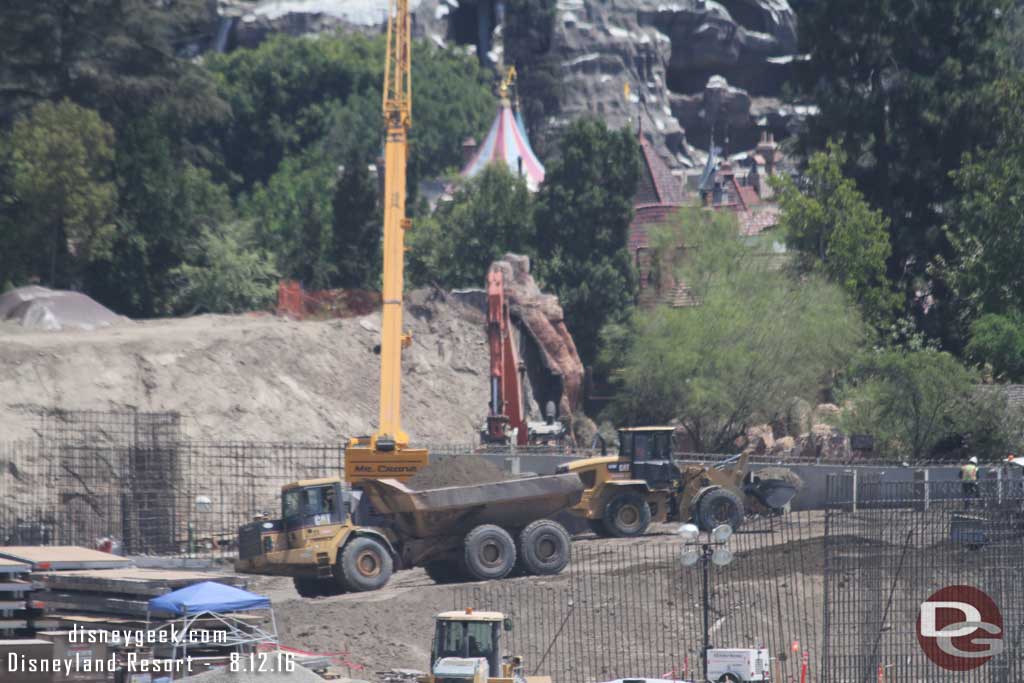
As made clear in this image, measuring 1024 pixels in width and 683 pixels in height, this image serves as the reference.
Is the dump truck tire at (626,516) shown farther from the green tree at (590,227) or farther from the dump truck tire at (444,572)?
the green tree at (590,227)

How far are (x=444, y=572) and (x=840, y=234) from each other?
27.1 m

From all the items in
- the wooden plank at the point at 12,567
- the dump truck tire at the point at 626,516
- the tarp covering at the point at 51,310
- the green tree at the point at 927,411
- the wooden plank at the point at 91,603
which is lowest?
the wooden plank at the point at 91,603

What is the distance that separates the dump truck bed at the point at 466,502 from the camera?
110ft

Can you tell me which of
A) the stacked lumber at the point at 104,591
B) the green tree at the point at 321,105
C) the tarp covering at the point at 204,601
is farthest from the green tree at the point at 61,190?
the green tree at the point at 321,105

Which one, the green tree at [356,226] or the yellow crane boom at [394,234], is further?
the green tree at [356,226]

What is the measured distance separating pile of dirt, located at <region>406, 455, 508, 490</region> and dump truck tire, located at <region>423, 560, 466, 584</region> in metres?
1.50

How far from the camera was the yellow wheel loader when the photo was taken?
Result: 37.5 metres

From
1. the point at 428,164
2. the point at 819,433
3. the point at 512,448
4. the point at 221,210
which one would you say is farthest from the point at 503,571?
the point at 428,164

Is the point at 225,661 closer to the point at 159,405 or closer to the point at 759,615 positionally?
the point at 759,615

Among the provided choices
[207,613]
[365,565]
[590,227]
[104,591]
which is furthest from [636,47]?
[207,613]

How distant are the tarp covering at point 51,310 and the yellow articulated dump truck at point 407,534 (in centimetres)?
2083

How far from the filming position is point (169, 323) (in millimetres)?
55250

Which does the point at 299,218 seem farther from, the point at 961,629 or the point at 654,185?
the point at 961,629

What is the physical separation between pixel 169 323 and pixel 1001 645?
114ft
